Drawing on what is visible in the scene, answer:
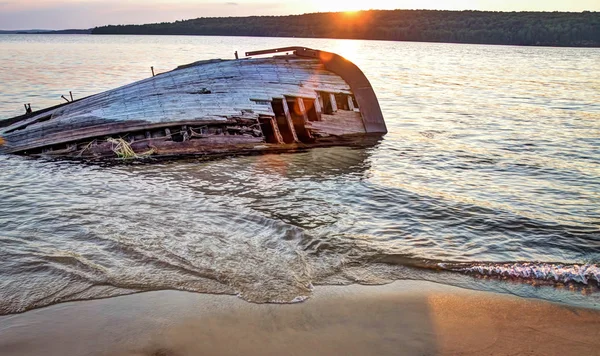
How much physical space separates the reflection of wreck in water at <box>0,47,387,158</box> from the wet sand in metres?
8.14

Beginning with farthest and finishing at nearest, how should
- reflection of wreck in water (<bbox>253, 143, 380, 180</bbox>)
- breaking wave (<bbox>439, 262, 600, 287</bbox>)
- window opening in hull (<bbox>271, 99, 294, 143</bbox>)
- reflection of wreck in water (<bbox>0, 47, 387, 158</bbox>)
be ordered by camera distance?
window opening in hull (<bbox>271, 99, 294, 143</bbox>)
reflection of wreck in water (<bbox>0, 47, 387, 158</bbox>)
reflection of wreck in water (<bbox>253, 143, 380, 180</bbox>)
breaking wave (<bbox>439, 262, 600, 287</bbox>)

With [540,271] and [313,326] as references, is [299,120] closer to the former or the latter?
[540,271]

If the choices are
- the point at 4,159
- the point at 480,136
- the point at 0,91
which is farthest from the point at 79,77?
the point at 480,136

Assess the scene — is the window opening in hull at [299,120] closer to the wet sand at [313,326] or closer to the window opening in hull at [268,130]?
the window opening in hull at [268,130]

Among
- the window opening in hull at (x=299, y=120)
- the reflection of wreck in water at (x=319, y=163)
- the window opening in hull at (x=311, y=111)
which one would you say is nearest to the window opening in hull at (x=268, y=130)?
the window opening in hull at (x=299, y=120)

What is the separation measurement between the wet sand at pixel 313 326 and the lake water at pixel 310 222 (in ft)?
1.12

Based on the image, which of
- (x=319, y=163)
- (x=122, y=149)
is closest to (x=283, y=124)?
(x=319, y=163)

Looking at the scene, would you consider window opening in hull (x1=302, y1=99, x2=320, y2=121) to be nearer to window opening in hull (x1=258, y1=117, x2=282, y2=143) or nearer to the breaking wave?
window opening in hull (x1=258, y1=117, x2=282, y2=143)

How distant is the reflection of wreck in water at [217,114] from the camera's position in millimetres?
12961

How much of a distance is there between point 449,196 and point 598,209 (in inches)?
106

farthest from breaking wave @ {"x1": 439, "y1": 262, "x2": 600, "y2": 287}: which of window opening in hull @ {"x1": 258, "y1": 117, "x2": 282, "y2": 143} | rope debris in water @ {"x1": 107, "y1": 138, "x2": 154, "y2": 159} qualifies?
rope debris in water @ {"x1": 107, "y1": 138, "x2": 154, "y2": 159}

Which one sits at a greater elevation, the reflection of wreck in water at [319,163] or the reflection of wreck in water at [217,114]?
the reflection of wreck in water at [217,114]

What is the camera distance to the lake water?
616cm

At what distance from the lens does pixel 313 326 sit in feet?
16.3
